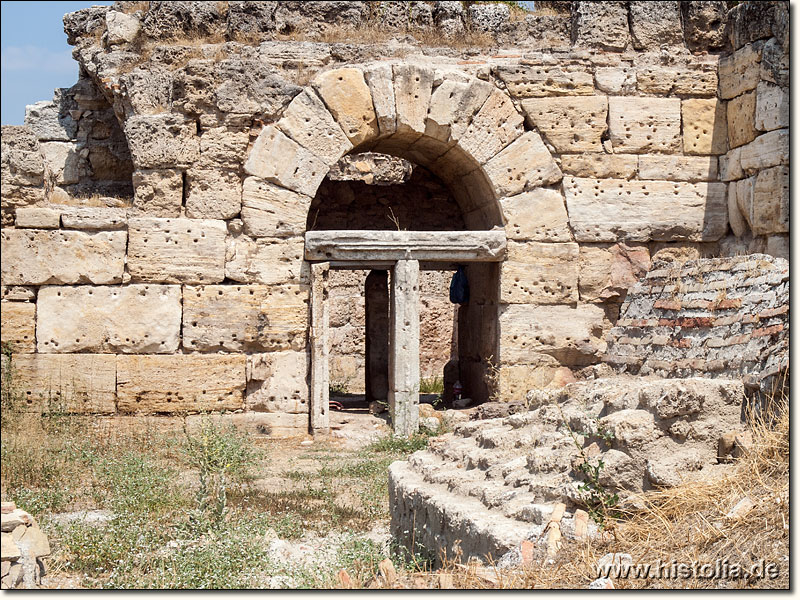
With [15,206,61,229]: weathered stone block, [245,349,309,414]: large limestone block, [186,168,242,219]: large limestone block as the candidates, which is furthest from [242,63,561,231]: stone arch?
[15,206,61,229]: weathered stone block

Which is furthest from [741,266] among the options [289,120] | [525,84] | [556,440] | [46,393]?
[46,393]

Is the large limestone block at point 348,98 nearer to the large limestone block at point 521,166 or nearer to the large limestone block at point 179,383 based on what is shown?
the large limestone block at point 521,166

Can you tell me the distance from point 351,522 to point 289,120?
166 inches

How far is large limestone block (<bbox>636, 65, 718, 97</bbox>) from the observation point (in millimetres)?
9305

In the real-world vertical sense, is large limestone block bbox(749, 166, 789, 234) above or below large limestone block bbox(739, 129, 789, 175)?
below

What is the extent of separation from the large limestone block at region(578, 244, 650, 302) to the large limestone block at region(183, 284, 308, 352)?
2.78 metres

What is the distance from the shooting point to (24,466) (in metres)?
6.77

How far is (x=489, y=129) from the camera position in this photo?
902 cm

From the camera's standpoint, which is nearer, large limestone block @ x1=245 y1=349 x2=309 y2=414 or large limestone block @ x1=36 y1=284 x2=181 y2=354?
large limestone block @ x1=36 y1=284 x2=181 y2=354

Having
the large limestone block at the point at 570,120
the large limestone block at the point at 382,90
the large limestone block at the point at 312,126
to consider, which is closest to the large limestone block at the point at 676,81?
the large limestone block at the point at 570,120

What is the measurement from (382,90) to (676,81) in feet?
9.81

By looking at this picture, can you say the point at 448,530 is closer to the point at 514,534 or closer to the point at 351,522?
the point at 514,534

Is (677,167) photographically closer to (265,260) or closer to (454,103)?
(454,103)

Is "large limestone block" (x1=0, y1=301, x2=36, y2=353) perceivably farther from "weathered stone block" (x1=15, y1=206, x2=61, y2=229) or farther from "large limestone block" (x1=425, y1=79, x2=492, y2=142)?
"large limestone block" (x1=425, y1=79, x2=492, y2=142)
